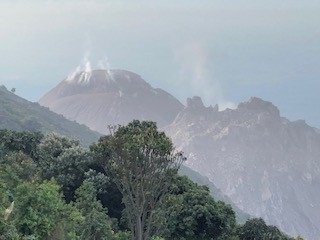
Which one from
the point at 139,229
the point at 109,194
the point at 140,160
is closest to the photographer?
the point at 140,160

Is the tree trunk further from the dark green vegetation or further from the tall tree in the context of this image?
the dark green vegetation

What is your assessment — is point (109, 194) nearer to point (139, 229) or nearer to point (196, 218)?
point (196, 218)

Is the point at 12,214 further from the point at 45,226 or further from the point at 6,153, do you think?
the point at 6,153

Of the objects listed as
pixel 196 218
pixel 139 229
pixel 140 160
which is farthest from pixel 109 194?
pixel 140 160

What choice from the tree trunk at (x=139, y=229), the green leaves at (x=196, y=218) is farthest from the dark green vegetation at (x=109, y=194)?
the tree trunk at (x=139, y=229)

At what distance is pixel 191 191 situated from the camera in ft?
167

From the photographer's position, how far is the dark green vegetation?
32.9 metres

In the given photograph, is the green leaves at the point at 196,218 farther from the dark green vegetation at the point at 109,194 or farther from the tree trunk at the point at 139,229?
the tree trunk at the point at 139,229

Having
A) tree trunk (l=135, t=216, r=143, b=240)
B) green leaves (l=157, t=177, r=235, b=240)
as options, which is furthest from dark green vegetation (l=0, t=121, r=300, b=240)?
tree trunk (l=135, t=216, r=143, b=240)

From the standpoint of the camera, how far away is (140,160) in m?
36.5

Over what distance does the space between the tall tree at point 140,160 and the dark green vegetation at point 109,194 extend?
0.22 ft

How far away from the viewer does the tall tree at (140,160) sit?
3584 centimetres

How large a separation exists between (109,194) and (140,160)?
17675 mm

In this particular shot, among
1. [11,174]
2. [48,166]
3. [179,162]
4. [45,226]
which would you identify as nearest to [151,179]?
[179,162]
